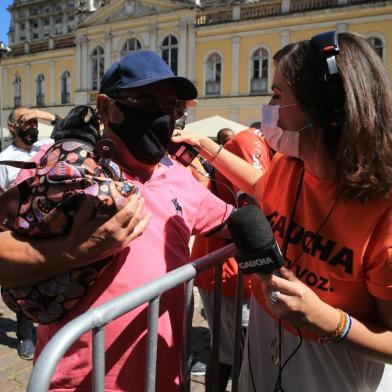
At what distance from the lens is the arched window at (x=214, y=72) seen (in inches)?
961

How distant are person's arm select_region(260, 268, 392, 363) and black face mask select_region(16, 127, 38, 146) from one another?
390cm

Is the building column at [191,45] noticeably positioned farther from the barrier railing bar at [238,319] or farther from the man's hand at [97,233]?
the man's hand at [97,233]

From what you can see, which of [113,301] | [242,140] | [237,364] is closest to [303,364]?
[237,364]

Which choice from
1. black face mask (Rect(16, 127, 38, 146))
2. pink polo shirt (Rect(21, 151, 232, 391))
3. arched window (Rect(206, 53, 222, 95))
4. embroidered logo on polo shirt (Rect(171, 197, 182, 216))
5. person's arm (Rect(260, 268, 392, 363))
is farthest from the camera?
arched window (Rect(206, 53, 222, 95))

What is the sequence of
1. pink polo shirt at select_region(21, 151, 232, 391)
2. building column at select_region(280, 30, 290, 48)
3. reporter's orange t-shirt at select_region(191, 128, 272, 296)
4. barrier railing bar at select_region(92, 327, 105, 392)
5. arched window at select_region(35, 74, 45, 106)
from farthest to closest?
arched window at select_region(35, 74, 45, 106) → building column at select_region(280, 30, 290, 48) → reporter's orange t-shirt at select_region(191, 128, 272, 296) → pink polo shirt at select_region(21, 151, 232, 391) → barrier railing bar at select_region(92, 327, 105, 392)

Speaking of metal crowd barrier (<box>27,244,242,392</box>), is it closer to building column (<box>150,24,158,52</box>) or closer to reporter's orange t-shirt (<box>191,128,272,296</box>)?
reporter's orange t-shirt (<box>191,128,272,296</box>)

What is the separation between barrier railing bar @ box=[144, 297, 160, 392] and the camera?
52.4 inches

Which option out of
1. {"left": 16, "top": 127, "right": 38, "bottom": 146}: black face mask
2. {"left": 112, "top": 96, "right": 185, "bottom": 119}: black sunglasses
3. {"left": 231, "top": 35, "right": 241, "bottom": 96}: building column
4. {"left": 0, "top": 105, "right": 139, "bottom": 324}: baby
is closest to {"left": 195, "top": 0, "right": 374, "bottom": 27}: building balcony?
{"left": 231, "top": 35, "right": 241, "bottom": 96}: building column

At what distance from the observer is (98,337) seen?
1.13m

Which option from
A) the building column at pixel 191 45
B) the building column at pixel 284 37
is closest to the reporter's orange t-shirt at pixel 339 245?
the building column at pixel 284 37

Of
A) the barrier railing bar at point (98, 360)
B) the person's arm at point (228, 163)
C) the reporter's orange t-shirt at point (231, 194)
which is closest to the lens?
the barrier railing bar at point (98, 360)

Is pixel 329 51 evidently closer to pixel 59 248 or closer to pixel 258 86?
pixel 59 248

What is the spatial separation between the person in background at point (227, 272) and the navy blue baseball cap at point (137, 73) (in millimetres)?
1000

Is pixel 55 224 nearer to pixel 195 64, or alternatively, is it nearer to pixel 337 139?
pixel 337 139
